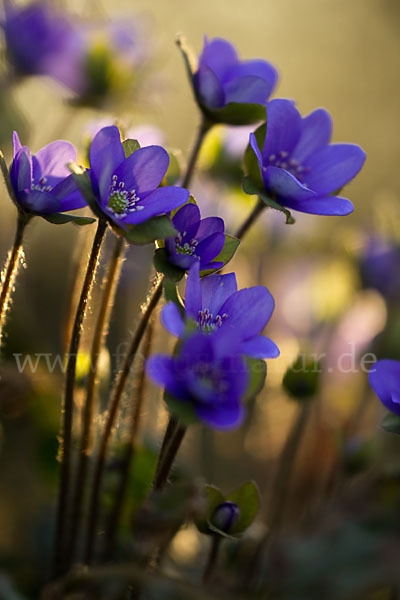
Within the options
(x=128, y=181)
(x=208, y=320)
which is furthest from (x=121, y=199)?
(x=208, y=320)

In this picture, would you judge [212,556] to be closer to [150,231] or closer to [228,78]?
[150,231]

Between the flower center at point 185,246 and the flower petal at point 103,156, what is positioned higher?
the flower petal at point 103,156

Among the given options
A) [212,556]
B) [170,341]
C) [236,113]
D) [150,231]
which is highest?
[236,113]

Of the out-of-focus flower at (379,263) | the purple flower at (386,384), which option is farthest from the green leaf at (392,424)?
the out-of-focus flower at (379,263)

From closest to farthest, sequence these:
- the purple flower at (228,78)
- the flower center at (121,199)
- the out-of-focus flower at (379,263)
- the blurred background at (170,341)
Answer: the flower center at (121,199) → the purple flower at (228,78) → the blurred background at (170,341) → the out-of-focus flower at (379,263)

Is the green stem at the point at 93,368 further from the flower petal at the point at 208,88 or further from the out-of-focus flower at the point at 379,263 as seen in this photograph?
the out-of-focus flower at the point at 379,263

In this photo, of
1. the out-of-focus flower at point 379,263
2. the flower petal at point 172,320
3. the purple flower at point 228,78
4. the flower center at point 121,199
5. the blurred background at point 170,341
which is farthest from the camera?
the out-of-focus flower at point 379,263

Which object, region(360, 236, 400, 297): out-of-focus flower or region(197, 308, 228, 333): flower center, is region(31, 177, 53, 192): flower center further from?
region(360, 236, 400, 297): out-of-focus flower
